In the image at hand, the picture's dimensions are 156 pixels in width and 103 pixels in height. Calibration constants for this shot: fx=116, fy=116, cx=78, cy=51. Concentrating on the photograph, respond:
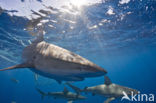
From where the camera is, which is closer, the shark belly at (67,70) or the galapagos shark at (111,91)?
the shark belly at (67,70)

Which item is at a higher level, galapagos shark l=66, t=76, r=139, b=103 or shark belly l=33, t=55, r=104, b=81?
shark belly l=33, t=55, r=104, b=81

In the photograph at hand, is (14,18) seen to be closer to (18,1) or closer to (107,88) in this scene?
(18,1)

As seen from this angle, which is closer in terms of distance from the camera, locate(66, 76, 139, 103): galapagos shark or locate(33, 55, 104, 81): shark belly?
locate(33, 55, 104, 81): shark belly

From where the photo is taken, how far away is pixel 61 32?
55.0 ft

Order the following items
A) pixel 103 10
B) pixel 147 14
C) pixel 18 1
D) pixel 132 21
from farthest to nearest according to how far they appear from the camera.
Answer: pixel 132 21 < pixel 147 14 < pixel 103 10 < pixel 18 1

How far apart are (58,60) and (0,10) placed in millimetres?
10645

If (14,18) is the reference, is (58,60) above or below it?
below

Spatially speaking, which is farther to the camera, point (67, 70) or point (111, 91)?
point (111, 91)

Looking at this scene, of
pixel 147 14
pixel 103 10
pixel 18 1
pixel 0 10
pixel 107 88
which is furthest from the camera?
pixel 147 14

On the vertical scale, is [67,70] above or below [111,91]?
above

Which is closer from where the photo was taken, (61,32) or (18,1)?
(18,1)

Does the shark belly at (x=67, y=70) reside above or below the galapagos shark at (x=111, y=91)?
above

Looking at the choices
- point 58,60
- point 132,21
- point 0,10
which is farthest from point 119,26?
point 58,60

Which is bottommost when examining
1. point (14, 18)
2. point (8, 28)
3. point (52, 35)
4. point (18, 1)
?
point (52, 35)
